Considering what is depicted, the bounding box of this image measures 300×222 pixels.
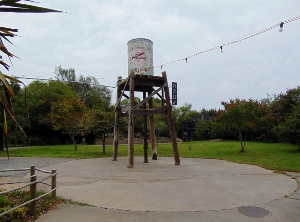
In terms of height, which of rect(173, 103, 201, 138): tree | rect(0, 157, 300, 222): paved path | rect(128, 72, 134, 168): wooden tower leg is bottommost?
rect(0, 157, 300, 222): paved path

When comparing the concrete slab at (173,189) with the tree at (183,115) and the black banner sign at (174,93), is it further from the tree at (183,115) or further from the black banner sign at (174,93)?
the tree at (183,115)

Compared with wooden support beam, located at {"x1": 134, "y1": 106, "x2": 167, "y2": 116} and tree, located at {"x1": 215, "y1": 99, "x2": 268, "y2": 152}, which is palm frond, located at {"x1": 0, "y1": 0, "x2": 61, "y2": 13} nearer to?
wooden support beam, located at {"x1": 134, "y1": 106, "x2": 167, "y2": 116}

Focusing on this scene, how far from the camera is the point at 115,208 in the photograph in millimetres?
5469

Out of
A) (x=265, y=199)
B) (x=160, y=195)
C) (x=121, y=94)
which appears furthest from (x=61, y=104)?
(x=265, y=199)

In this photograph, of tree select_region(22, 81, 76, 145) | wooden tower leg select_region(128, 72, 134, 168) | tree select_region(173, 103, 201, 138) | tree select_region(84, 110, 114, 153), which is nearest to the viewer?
wooden tower leg select_region(128, 72, 134, 168)

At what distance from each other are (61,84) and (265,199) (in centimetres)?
3979

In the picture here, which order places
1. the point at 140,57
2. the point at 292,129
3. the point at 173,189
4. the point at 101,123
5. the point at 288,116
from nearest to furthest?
the point at 173,189 < the point at 140,57 < the point at 101,123 < the point at 292,129 < the point at 288,116

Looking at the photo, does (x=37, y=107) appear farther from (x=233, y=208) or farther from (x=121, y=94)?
(x=233, y=208)

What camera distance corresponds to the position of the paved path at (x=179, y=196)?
16.3 ft

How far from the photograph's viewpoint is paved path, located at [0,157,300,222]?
16.3ft

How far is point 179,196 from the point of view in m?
6.52

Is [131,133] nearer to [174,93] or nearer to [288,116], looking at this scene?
[174,93]

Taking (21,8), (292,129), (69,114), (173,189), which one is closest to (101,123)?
(69,114)

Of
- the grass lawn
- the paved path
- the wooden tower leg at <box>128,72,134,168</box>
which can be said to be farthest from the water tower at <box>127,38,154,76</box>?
the grass lawn
